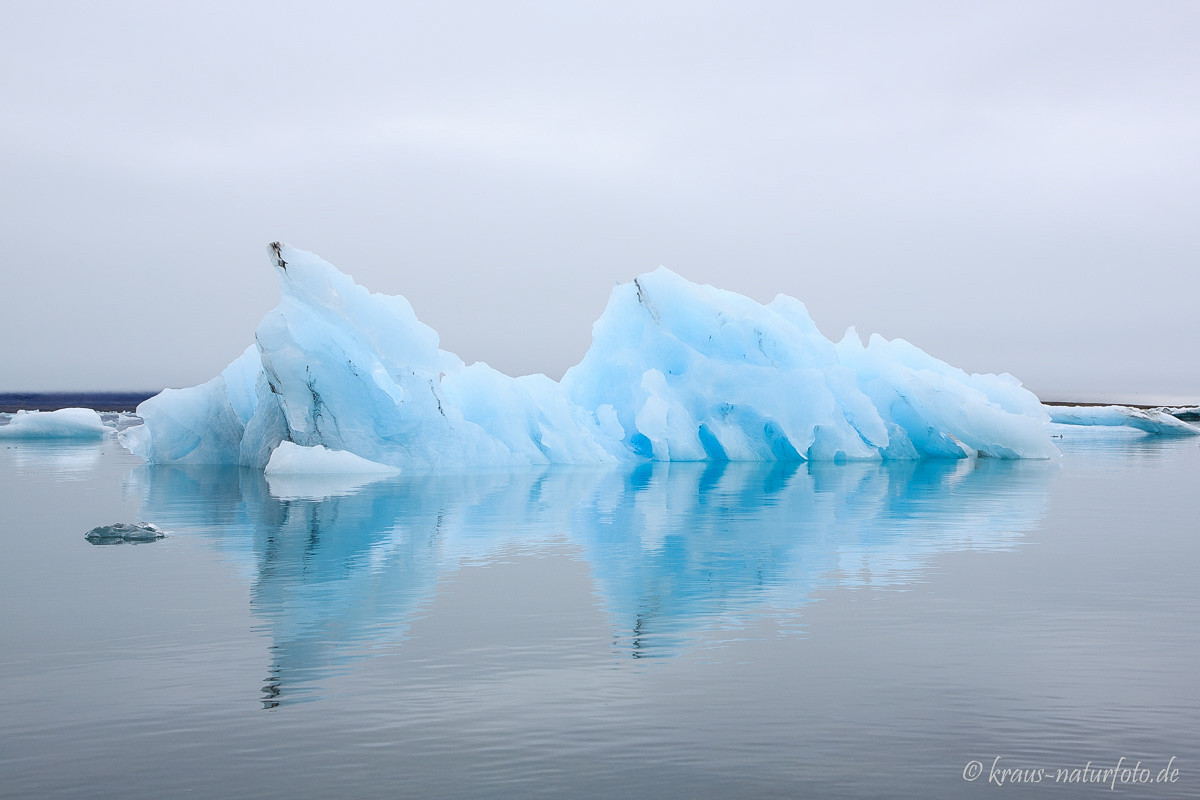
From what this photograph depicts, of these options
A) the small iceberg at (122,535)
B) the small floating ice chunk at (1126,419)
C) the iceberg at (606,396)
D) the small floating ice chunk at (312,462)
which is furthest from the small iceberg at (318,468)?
the small floating ice chunk at (1126,419)

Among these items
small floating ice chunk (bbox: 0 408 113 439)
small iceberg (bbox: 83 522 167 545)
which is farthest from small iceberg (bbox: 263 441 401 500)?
small floating ice chunk (bbox: 0 408 113 439)

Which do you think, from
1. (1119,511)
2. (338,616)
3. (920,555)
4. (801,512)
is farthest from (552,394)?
(338,616)

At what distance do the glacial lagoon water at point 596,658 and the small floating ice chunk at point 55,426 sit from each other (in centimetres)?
2665

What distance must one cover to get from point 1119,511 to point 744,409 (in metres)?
8.88

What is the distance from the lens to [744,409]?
20000 mm

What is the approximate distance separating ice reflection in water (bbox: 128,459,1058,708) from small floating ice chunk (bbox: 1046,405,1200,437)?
24.0 meters

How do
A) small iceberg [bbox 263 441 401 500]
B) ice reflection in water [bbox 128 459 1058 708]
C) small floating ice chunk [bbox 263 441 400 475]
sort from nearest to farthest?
ice reflection in water [bbox 128 459 1058 708] < small iceberg [bbox 263 441 401 500] < small floating ice chunk [bbox 263 441 400 475]

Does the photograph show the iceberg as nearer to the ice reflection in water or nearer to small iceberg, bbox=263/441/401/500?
small iceberg, bbox=263/441/401/500

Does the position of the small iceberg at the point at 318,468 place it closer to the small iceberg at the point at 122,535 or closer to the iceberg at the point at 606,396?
the iceberg at the point at 606,396

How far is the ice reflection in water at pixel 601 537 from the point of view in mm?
5602

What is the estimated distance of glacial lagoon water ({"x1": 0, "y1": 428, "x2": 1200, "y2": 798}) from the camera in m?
3.35

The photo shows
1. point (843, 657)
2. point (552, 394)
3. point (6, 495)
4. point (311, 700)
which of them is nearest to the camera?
point (311, 700)

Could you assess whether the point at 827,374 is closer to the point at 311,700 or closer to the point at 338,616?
the point at 338,616

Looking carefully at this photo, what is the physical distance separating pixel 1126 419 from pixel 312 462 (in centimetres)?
3259
